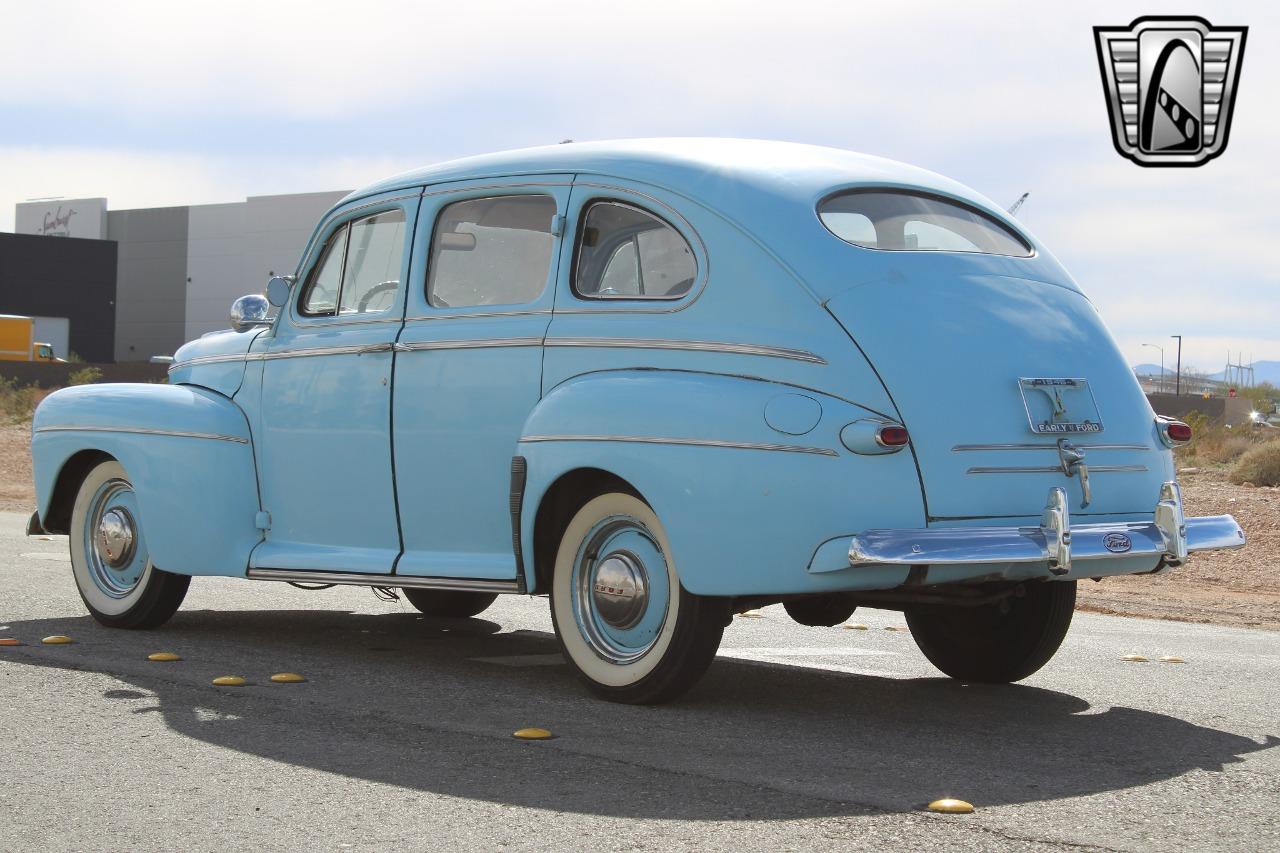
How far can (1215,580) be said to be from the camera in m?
14.9

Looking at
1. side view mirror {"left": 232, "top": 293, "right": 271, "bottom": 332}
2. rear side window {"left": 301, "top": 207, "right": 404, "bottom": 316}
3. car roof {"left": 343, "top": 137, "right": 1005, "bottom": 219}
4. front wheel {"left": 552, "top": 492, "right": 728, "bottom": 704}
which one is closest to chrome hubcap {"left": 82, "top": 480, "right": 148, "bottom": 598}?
side view mirror {"left": 232, "top": 293, "right": 271, "bottom": 332}

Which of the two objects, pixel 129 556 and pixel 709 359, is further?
Result: pixel 129 556

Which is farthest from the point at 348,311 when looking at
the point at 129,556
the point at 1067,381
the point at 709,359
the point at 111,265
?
the point at 111,265

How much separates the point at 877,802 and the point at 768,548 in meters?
1.16

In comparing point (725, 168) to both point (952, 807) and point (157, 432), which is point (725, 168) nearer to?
point (952, 807)

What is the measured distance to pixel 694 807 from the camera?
443 centimetres

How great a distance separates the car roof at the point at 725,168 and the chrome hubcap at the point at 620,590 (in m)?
1.30

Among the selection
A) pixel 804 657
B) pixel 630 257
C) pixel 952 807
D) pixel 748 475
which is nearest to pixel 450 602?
pixel 804 657

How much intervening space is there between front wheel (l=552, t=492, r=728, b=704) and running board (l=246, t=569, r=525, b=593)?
0.28m

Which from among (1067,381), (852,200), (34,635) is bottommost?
(34,635)

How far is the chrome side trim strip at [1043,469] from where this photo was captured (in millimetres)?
5535

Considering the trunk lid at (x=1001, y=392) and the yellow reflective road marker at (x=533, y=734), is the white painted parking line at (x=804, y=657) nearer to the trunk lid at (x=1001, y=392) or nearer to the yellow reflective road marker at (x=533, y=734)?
the trunk lid at (x=1001, y=392)

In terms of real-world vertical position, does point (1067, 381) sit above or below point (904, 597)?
above

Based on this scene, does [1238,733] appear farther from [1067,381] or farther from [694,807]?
[694,807]
